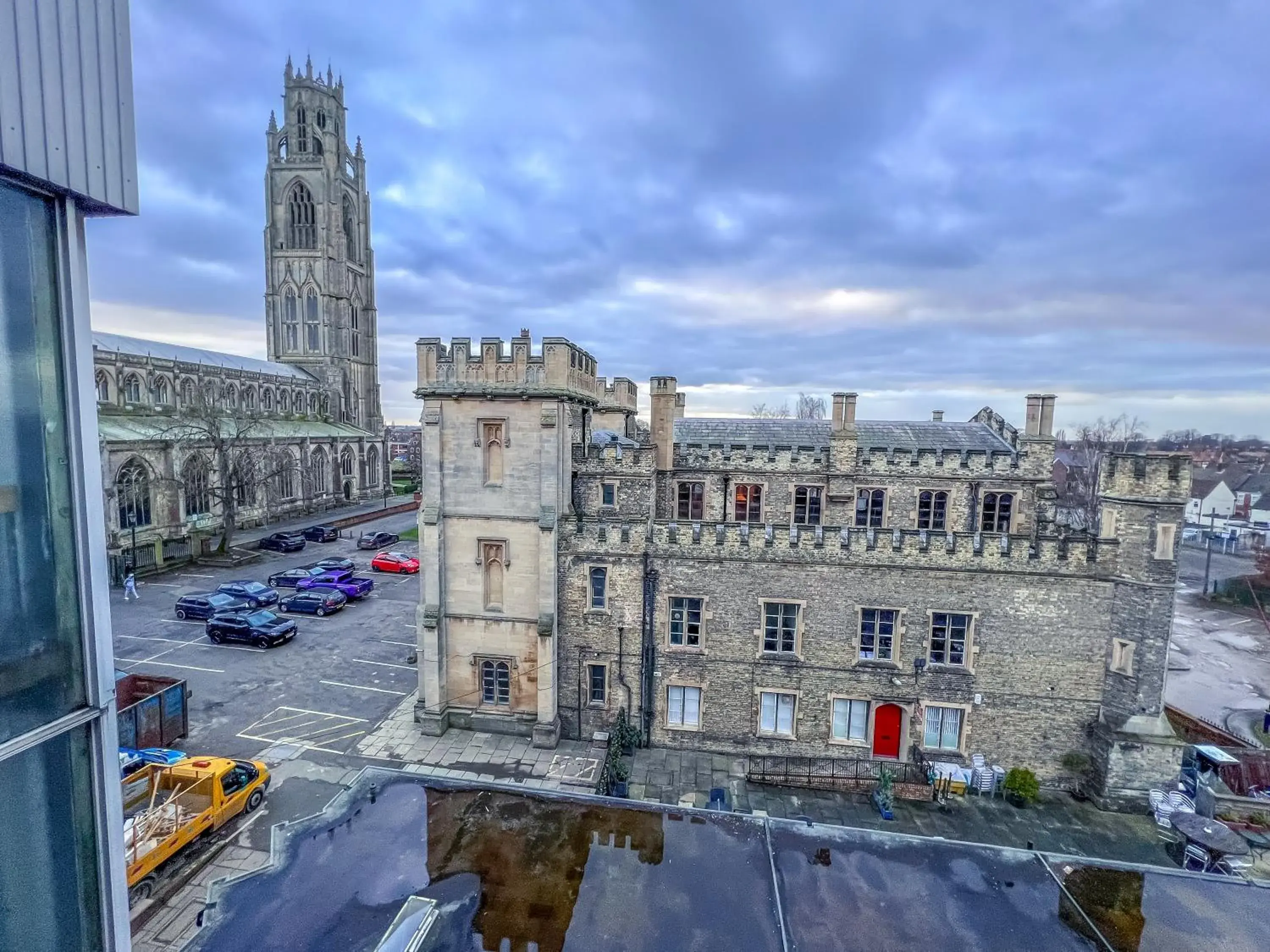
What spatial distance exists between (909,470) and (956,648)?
324 inches

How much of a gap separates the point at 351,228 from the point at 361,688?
7145 cm

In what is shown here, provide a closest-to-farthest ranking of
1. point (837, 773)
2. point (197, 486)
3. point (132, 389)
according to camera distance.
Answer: point (837, 773) < point (197, 486) < point (132, 389)

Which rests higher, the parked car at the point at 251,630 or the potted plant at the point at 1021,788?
the parked car at the point at 251,630

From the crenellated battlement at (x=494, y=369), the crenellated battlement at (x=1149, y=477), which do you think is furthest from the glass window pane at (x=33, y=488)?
the crenellated battlement at (x=1149, y=477)

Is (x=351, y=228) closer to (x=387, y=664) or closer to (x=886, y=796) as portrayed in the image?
(x=387, y=664)

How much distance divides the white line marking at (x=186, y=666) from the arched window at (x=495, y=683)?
12.3 metres

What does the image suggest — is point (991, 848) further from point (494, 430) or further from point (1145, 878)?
point (494, 430)

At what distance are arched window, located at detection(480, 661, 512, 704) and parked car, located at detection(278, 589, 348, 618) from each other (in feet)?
52.4

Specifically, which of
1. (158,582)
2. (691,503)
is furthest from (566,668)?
(158,582)

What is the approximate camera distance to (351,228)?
77.9 meters

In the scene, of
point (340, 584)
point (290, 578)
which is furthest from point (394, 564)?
point (290, 578)

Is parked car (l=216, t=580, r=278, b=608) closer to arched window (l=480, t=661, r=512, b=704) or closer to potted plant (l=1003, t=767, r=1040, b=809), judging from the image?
arched window (l=480, t=661, r=512, b=704)

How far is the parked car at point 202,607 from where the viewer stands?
3117 centimetres

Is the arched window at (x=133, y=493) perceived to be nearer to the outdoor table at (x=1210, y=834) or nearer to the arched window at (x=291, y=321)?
the arched window at (x=291, y=321)
